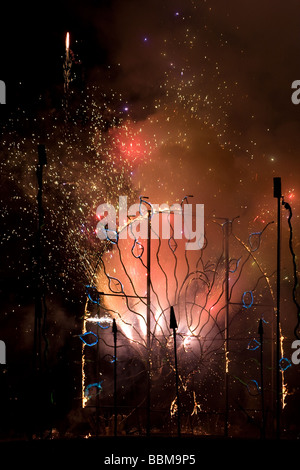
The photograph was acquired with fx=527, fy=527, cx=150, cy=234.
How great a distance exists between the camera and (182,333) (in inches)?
277

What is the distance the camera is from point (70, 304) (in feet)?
28.8

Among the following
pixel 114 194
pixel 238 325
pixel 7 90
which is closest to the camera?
pixel 7 90

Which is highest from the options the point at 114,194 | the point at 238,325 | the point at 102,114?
the point at 102,114

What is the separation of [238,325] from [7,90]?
4.90 meters

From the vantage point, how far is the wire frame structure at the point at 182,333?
23.9ft

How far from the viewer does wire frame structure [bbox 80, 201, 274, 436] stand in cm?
728

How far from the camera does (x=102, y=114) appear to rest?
757cm

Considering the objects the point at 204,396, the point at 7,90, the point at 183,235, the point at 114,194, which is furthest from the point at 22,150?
the point at 204,396

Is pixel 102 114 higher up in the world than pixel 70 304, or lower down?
higher up
